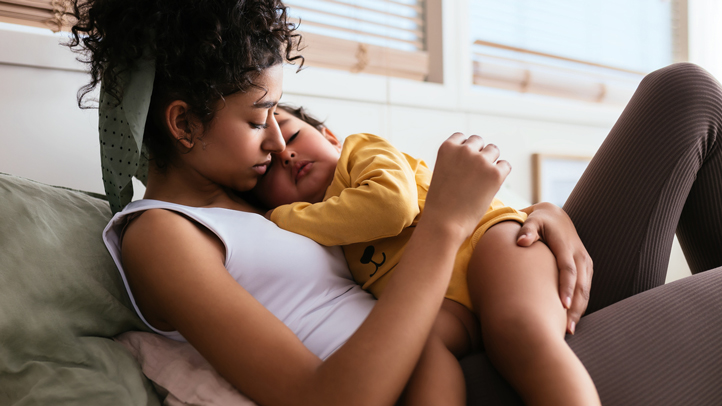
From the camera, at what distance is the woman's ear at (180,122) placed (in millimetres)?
872

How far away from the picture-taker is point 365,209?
0.78 metres

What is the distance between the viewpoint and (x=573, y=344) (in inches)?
26.3

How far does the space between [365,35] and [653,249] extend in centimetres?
137

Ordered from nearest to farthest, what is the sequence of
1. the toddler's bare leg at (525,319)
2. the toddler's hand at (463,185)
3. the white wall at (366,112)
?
the toddler's bare leg at (525,319)
the toddler's hand at (463,185)
the white wall at (366,112)

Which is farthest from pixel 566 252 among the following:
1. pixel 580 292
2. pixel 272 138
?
pixel 272 138

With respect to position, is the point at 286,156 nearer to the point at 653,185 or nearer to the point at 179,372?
the point at 179,372

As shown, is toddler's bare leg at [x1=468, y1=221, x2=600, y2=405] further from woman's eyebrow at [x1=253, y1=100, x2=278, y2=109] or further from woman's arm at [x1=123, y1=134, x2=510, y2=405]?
woman's eyebrow at [x1=253, y1=100, x2=278, y2=109]

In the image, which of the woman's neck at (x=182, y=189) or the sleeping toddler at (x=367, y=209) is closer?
the sleeping toddler at (x=367, y=209)

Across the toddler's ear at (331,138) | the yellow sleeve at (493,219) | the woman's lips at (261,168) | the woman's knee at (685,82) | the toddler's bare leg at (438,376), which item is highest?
the woman's knee at (685,82)

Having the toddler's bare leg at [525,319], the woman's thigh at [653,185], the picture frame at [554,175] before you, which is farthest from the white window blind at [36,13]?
the picture frame at [554,175]

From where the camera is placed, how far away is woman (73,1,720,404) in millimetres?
606

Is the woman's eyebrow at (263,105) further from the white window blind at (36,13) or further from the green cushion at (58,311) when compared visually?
the white window blind at (36,13)

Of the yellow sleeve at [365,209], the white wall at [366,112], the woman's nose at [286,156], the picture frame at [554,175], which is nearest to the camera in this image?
the yellow sleeve at [365,209]

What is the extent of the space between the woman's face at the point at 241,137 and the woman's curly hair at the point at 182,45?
0.02 metres
